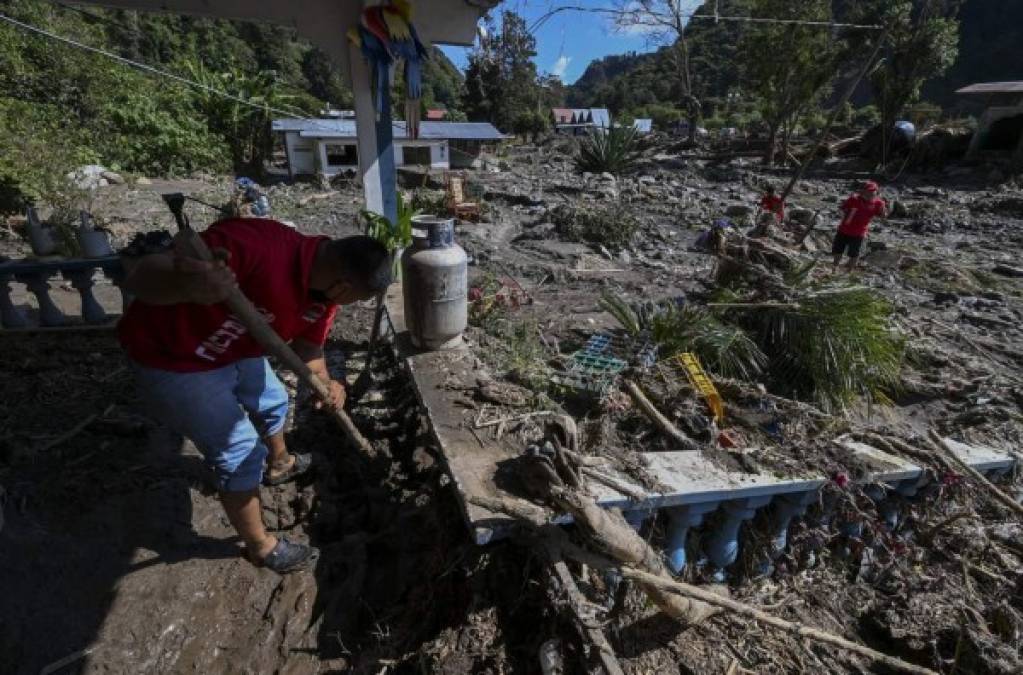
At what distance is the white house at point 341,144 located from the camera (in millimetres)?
17016

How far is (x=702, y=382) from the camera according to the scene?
2.79 metres

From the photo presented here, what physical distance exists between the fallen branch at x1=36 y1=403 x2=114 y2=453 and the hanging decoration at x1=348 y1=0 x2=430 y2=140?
9.96 feet

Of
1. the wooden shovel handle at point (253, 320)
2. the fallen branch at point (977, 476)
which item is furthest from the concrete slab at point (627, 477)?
the wooden shovel handle at point (253, 320)

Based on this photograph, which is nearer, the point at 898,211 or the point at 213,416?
the point at 213,416

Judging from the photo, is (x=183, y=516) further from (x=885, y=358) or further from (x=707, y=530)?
(x=885, y=358)

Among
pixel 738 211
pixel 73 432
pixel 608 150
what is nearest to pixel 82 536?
pixel 73 432

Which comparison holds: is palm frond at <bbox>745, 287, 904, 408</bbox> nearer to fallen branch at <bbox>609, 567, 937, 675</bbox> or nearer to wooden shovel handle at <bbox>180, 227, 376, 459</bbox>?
fallen branch at <bbox>609, 567, 937, 675</bbox>

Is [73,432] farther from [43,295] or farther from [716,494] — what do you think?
[716,494]

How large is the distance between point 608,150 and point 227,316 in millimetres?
14002

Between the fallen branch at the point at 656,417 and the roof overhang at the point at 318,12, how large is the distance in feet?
10.9

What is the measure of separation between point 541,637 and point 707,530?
988 mm

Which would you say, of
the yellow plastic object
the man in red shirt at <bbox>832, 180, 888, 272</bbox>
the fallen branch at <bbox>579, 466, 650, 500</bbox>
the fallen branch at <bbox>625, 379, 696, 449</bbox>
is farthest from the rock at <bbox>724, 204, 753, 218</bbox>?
the fallen branch at <bbox>579, 466, 650, 500</bbox>

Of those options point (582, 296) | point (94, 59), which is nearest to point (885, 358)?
point (582, 296)

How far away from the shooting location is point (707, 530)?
2.33 metres
